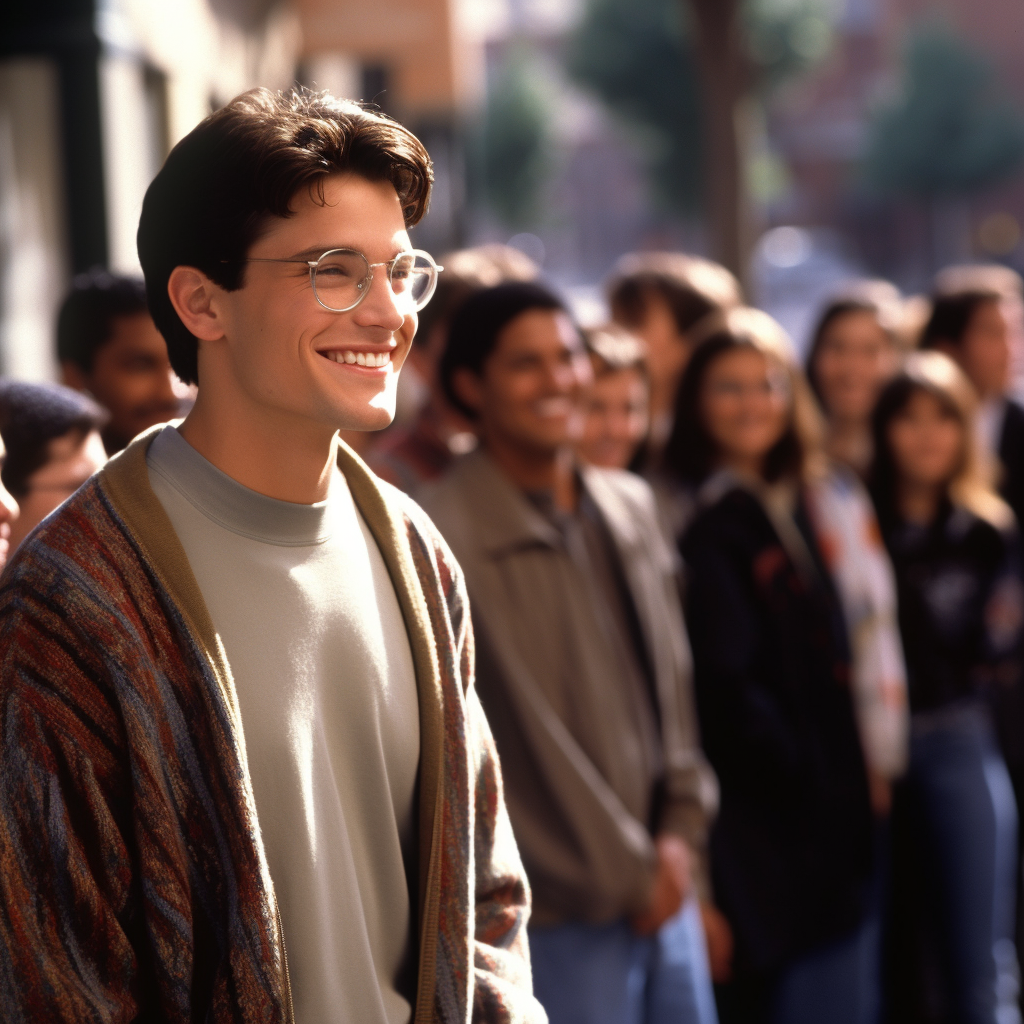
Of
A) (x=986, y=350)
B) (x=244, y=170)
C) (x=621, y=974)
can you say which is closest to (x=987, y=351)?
(x=986, y=350)

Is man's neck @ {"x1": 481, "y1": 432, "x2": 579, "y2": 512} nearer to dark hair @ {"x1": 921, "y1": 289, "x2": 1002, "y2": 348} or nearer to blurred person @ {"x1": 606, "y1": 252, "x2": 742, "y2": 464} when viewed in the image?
blurred person @ {"x1": 606, "y1": 252, "x2": 742, "y2": 464}

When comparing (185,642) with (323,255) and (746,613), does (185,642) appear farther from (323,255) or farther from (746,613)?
(746,613)

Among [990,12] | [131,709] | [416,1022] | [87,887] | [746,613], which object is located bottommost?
[746,613]

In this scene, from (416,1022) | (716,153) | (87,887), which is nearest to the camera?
(87,887)

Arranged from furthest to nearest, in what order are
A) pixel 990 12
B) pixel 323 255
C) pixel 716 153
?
pixel 990 12, pixel 716 153, pixel 323 255

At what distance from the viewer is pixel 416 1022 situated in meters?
1.58

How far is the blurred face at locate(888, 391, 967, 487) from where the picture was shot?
434 cm

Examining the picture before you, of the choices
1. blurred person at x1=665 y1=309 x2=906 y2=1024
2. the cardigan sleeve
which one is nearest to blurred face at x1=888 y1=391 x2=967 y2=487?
blurred person at x1=665 y1=309 x2=906 y2=1024

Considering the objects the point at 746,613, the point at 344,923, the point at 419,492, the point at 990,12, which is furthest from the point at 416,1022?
the point at 990,12

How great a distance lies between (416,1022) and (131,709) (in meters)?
0.52

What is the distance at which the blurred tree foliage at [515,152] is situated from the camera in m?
48.6

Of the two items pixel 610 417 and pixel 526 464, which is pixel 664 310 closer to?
pixel 610 417

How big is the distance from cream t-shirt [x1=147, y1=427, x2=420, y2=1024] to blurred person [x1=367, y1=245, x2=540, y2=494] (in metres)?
1.51

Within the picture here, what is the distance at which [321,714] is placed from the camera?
1528mm
